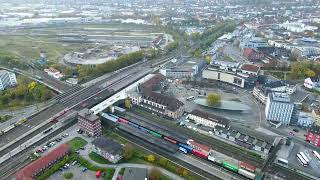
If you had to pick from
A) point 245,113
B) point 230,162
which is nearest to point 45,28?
point 245,113

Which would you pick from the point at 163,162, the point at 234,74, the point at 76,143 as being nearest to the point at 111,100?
the point at 76,143

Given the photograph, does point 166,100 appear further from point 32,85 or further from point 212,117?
point 32,85

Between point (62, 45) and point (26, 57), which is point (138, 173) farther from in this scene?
point (62, 45)

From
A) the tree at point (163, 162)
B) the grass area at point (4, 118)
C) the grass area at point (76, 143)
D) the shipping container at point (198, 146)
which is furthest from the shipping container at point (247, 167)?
the grass area at point (4, 118)

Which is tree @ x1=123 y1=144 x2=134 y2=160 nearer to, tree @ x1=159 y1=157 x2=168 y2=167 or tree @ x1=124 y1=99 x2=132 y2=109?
tree @ x1=159 y1=157 x2=168 y2=167

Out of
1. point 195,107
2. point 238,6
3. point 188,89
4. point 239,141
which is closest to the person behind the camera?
point 239,141
